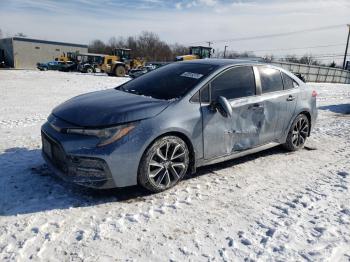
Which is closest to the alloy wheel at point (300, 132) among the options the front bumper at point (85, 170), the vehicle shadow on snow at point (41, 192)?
the vehicle shadow on snow at point (41, 192)

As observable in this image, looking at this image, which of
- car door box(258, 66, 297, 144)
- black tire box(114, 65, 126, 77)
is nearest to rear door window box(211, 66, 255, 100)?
car door box(258, 66, 297, 144)

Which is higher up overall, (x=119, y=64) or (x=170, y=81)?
(x=170, y=81)

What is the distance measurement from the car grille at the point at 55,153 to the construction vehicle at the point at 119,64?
27812 millimetres

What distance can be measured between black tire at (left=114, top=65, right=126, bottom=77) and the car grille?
1095 inches

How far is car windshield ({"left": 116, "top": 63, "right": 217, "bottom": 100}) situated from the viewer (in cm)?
433

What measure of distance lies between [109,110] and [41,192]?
49.1 inches

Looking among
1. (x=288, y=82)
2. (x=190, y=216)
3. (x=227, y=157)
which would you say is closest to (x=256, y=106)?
(x=227, y=157)

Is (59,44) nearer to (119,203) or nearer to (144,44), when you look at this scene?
(144,44)

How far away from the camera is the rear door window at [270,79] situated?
5117 mm

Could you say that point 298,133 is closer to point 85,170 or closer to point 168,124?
point 168,124

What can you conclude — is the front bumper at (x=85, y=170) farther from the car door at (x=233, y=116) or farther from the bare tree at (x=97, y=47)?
the bare tree at (x=97, y=47)

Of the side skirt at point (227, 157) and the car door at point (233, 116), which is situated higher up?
the car door at point (233, 116)

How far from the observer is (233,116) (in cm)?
450

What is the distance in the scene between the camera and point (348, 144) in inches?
257
